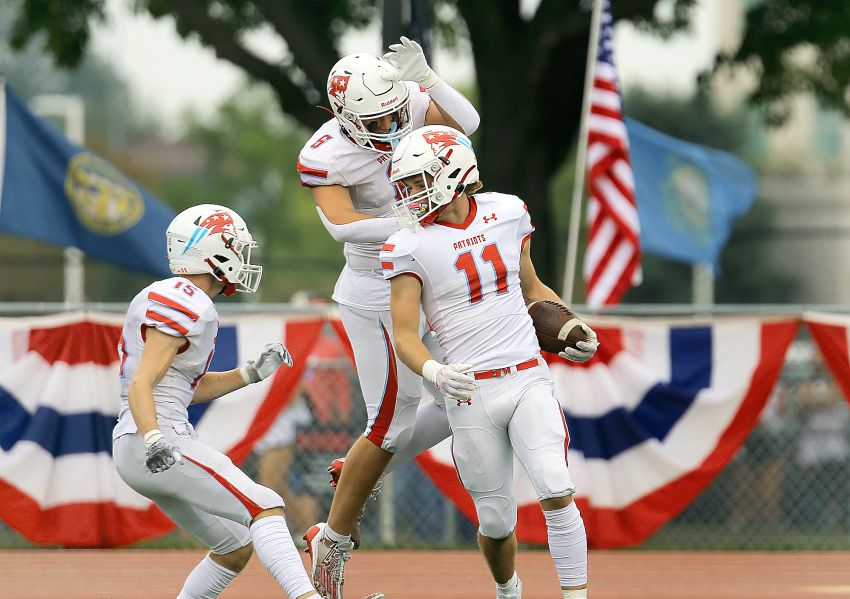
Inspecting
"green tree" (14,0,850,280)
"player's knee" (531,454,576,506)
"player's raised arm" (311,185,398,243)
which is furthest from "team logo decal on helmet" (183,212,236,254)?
"green tree" (14,0,850,280)

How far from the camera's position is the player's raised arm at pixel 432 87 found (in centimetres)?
641

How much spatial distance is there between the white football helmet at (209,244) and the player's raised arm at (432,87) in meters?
0.91

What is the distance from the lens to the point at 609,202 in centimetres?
1133

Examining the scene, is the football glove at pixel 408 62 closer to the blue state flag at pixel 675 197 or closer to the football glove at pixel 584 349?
the football glove at pixel 584 349

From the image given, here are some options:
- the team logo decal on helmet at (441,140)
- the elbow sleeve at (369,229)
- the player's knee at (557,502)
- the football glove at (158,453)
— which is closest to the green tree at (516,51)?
the elbow sleeve at (369,229)

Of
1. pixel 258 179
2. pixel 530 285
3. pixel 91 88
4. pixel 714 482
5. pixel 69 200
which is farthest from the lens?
pixel 91 88

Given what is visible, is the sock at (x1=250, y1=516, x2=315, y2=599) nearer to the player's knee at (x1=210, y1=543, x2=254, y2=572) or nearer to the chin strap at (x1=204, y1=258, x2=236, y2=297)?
the player's knee at (x1=210, y1=543, x2=254, y2=572)

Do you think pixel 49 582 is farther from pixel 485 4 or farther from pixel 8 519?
pixel 485 4

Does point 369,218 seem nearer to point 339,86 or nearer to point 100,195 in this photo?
point 339,86

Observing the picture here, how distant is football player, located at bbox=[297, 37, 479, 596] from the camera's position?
640 centimetres

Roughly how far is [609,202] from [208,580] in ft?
19.7

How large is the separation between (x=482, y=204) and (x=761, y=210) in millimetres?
27669

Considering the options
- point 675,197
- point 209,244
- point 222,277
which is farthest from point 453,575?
point 675,197

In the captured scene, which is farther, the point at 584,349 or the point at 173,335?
the point at 584,349
